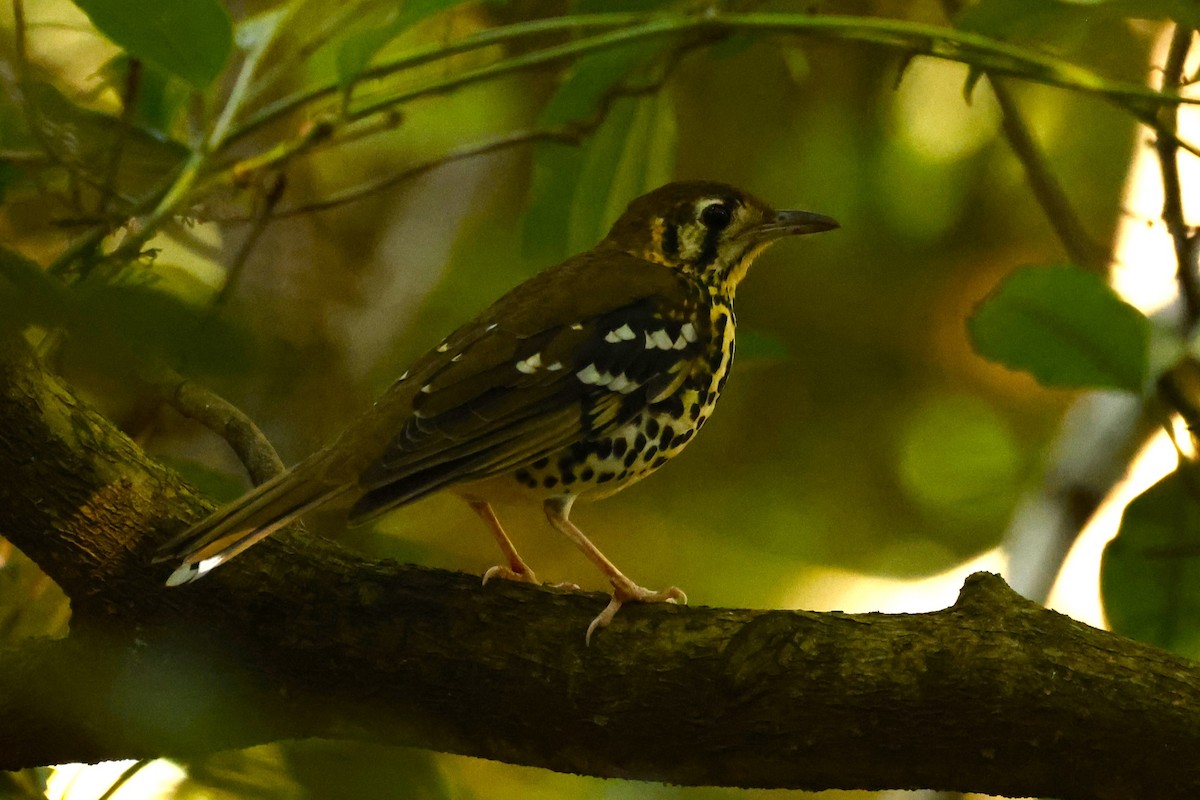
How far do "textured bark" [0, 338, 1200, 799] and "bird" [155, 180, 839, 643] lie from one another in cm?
9

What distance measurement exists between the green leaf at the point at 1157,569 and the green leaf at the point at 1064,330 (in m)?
0.27

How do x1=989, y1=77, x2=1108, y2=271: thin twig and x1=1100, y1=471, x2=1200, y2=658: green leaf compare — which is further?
x1=989, y1=77, x2=1108, y2=271: thin twig

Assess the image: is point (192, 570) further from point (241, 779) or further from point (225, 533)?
point (241, 779)

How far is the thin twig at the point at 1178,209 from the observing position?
2666 mm

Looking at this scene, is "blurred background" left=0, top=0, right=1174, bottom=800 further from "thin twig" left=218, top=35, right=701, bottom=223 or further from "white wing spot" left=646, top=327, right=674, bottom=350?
"white wing spot" left=646, top=327, right=674, bottom=350

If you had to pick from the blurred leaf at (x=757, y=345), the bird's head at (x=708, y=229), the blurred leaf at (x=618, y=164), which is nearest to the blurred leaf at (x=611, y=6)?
the blurred leaf at (x=618, y=164)

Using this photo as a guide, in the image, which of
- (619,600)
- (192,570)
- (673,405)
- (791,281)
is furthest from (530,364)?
(791,281)

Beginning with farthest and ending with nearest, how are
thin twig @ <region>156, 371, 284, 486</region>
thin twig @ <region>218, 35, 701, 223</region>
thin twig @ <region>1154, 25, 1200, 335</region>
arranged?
thin twig @ <region>218, 35, 701, 223</region>
thin twig @ <region>1154, 25, 1200, 335</region>
thin twig @ <region>156, 371, 284, 486</region>

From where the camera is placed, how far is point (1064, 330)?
2146 millimetres

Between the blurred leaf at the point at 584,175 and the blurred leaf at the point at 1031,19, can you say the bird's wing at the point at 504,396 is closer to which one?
the blurred leaf at the point at 584,175

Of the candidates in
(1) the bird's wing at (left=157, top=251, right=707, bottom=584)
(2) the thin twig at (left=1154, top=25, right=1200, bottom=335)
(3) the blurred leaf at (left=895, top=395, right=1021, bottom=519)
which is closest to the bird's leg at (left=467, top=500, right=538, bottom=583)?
(1) the bird's wing at (left=157, top=251, right=707, bottom=584)

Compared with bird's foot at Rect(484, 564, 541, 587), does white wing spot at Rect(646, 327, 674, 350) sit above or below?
above

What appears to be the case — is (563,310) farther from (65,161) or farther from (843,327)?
(843,327)

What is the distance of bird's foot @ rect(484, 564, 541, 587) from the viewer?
225cm
